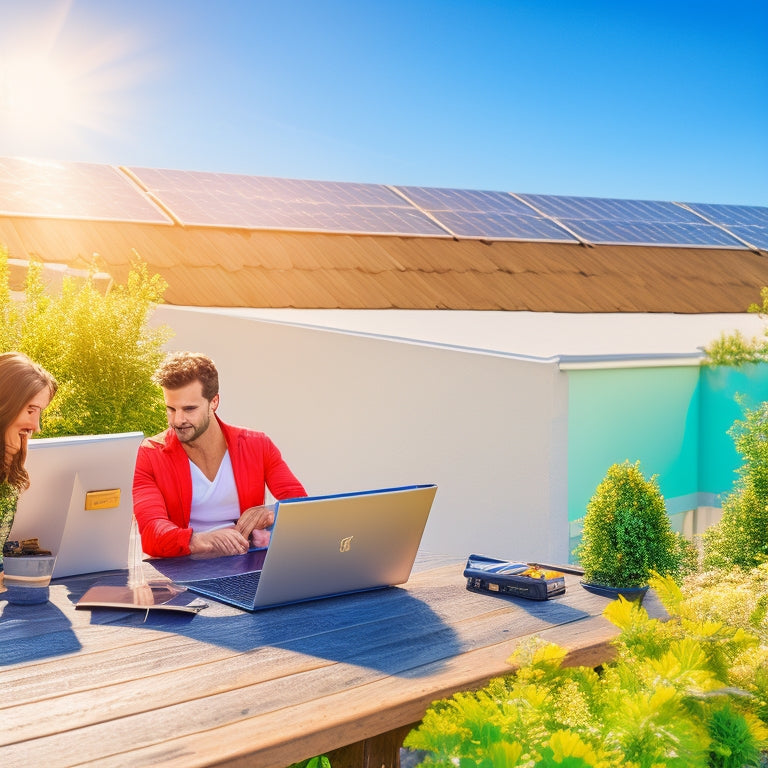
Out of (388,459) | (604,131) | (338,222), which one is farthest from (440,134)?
(388,459)

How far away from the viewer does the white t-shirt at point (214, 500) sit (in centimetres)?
440

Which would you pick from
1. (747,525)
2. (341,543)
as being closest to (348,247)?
(747,525)

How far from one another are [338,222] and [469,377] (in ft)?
17.0

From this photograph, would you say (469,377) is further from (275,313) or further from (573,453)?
(275,313)

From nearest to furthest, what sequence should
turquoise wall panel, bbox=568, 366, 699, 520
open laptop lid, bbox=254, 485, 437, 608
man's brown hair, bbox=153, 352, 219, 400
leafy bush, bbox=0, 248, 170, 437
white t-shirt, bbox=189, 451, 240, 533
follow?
open laptop lid, bbox=254, 485, 437, 608 → man's brown hair, bbox=153, 352, 219, 400 → white t-shirt, bbox=189, 451, 240, 533 → turquoise wall panel, bbox=568, 366, 699, 520 → leafy bush, bbox=0, 248, 170, 437

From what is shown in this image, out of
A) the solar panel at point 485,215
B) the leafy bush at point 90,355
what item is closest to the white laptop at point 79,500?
the leafy bush at point 90,355

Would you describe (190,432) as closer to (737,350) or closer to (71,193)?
(737,350)

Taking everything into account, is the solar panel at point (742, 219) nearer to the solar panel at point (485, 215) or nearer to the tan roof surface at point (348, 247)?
the tan roof surface at point (348, 247)

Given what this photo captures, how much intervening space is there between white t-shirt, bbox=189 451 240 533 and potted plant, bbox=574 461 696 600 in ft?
5.55

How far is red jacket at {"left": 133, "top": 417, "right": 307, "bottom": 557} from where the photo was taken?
390 cm

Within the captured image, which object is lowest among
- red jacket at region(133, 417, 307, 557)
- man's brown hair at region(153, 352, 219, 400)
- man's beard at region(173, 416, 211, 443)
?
red jacket at region(133, 417, 307, 557)

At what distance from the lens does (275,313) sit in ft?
29.1

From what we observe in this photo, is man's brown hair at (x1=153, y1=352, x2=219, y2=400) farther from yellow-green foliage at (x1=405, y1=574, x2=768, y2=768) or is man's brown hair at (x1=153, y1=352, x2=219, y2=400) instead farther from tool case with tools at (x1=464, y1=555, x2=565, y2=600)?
yellow-green foliage at (x1=405, y1=574, x2=768, y2=768)

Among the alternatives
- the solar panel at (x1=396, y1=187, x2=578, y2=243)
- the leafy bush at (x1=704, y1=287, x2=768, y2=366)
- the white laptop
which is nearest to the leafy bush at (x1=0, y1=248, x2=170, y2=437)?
the white laptop
